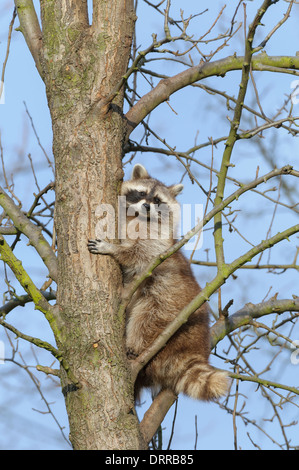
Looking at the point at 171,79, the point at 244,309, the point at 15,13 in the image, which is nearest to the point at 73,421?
the point at 244,309

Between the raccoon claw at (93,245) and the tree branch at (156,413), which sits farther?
the tree branch at (156,413)

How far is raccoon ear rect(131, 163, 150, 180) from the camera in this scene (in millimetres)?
5433

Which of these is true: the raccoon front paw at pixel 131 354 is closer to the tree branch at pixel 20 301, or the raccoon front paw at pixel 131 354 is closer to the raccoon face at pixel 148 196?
the tree branch at pixel 20 301

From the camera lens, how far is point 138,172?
5.47 meters

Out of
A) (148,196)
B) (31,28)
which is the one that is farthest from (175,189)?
(31,28)

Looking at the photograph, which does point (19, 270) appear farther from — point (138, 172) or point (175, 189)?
point (175, 189)

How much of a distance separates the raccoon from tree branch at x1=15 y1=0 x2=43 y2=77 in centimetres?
114

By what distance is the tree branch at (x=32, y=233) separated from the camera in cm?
393

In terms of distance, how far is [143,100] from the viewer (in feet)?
14.5

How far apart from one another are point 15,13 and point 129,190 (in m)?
1.67

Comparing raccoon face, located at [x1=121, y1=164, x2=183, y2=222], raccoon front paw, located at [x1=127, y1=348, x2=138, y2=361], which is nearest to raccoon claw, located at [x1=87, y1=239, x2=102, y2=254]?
raccoon front paw, located at [x1=127, y1=348, x2=138, y2=361]

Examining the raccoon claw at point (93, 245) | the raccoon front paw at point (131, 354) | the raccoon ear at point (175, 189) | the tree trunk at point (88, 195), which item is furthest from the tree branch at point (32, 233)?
the raccoon ear at point (175, 189)

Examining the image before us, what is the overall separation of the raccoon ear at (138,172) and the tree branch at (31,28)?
1441mm

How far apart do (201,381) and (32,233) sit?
150 centimetres
